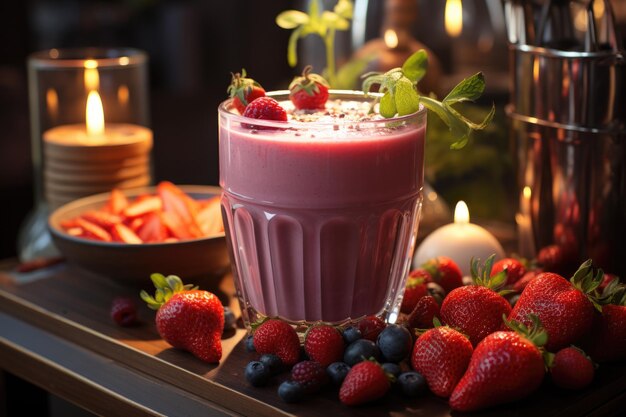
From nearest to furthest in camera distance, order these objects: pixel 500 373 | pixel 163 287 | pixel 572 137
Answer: pixel 500 373
pixel 163 287
pixel 572 137

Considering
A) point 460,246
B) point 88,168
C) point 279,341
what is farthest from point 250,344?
point 88,168

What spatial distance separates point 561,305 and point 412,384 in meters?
0.18

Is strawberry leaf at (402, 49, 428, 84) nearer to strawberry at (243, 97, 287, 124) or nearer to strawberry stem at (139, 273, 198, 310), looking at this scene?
strawberry at (243, 97, 287, 124)

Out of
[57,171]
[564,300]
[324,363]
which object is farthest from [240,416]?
[57,171]

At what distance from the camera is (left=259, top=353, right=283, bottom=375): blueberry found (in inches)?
35.7

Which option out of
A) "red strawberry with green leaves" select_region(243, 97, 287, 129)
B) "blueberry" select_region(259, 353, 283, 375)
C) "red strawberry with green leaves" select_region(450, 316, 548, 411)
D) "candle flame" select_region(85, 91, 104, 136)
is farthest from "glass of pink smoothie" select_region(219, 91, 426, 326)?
"candle flame" select_region(85, 91, 104, 136)

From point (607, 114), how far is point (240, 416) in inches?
23.1

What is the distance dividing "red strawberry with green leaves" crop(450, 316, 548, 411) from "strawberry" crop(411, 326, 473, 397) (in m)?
0.02

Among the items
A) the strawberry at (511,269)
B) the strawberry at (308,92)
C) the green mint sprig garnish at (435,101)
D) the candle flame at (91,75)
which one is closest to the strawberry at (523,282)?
the strawberry at (511,269)

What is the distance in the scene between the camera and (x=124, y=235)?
1213 millimetres

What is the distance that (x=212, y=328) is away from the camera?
96 centimetres

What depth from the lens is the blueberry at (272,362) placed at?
91 cm

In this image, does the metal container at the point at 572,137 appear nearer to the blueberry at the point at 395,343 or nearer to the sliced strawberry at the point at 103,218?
the blueberry at the point at 395,343

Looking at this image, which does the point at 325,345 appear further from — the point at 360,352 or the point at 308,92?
the point at 308,92
